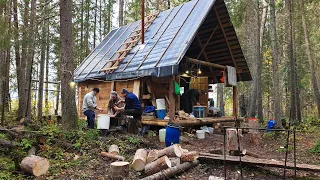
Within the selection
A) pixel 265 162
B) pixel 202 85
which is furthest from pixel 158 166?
pixel 202 85

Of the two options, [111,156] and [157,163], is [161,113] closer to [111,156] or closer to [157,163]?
[111,156]

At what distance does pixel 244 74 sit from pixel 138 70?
645 centimetres

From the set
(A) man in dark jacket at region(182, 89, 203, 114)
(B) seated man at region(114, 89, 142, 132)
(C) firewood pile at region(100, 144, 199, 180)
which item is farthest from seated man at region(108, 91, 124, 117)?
(A) man in dark jacket at region(182, 89, 203, 114)

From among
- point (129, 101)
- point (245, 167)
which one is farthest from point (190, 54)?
point (245, 167)

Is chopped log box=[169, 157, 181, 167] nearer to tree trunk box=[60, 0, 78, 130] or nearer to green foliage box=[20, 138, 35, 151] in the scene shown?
green foliage box=[20, 138, 35, 151]

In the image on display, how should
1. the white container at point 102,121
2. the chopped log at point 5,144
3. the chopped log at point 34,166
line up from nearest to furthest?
the chopped log at point 34,166 < the chopped log at point 5,144 < the white container at point 102,121

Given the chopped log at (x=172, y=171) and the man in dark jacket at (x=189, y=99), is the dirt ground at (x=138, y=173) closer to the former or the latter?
the chopped log at (x=172, y=171)

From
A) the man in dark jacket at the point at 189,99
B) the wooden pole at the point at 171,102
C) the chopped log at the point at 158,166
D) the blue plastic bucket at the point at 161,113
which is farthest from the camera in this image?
the man in dark jacket at the point at 189,99

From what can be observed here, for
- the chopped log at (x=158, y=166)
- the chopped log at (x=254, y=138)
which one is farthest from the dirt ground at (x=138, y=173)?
the chopped log at (x=254, y=138)

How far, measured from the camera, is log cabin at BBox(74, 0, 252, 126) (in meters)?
9.13

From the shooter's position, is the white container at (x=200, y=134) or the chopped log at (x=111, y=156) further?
the white container at (x=200, y=134)

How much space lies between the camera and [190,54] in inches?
549

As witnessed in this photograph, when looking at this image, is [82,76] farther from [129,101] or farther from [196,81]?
[196,81]

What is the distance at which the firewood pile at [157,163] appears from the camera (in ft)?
14.5
